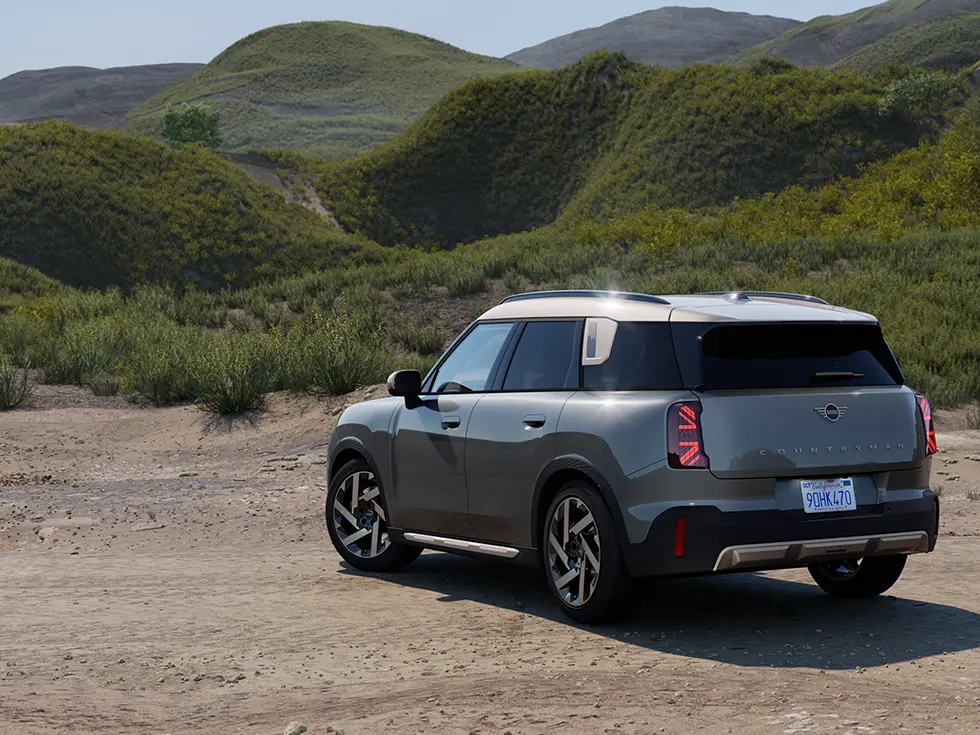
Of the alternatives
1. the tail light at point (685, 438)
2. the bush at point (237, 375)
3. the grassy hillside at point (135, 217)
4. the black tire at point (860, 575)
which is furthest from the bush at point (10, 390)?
the grassy hillside at point (135, 217)

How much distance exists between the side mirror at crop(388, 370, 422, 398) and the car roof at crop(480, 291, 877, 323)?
0.90 meters

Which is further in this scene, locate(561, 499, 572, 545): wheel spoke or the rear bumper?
locate(561, 499, 572, 545): wheel spoke

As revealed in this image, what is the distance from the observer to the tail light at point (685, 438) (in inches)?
286

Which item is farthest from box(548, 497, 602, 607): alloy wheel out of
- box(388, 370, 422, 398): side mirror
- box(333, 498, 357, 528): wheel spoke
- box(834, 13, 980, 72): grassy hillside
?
box(834, 13, 980, 72): grassy hillside

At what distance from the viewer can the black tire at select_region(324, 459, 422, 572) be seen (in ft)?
32.6

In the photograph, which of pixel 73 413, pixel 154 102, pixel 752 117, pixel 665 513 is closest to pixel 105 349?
pixel 73 413

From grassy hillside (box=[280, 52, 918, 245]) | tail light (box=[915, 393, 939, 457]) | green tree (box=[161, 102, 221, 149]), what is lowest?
tail light (box=[915, 393, 939, 457])

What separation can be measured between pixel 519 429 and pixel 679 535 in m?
1.42

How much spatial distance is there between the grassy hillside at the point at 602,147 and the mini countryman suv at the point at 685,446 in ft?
217

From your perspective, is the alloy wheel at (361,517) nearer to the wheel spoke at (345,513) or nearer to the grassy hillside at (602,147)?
the wheel spoke at (345,513)

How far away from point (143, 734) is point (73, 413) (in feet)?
58.8

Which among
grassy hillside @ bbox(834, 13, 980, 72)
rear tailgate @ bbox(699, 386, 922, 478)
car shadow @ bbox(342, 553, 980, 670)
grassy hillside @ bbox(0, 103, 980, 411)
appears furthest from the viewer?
grassy hillside @ bbox(834, 13, 980, 72)

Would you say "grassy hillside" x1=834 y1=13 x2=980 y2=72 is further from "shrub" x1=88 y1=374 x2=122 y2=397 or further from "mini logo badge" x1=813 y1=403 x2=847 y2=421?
"mini logo badge" x1=813 y1=403 x2=847 y2=421

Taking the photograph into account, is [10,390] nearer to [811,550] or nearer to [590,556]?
[590,556]
